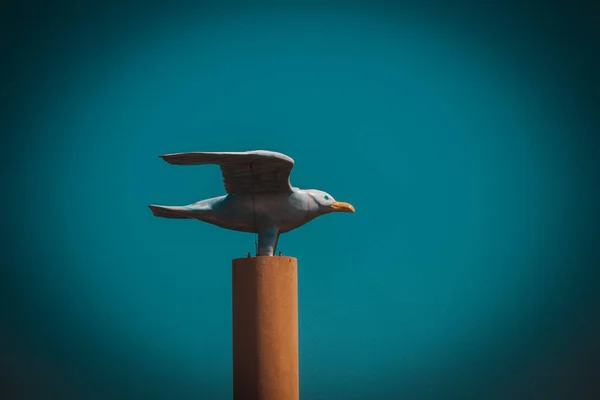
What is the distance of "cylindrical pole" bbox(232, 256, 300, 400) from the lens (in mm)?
14375

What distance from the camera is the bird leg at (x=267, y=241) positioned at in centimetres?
1541

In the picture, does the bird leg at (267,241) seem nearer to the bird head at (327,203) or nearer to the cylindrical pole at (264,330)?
the cylindrical pole at (264,330)

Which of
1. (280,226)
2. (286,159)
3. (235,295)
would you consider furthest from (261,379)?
(286,159)

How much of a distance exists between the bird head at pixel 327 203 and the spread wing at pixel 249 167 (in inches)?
29.0

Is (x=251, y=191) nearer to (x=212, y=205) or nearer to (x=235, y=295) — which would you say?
(x=212, y=205)

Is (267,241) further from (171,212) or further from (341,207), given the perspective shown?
(171,212)

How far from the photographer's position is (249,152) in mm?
14328

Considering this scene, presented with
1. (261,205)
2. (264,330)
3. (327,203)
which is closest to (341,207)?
(327,203)

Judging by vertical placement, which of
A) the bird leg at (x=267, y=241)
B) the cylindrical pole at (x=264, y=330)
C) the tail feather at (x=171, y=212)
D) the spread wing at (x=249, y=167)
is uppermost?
the spread wing at (x=249, y=167)

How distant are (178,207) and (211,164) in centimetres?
163

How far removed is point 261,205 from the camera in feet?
50.6

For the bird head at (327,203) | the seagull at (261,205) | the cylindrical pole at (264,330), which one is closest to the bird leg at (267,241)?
the seagull at (261,205)

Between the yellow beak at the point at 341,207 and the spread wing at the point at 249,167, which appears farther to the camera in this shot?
the yellow beak at the point at 341,207

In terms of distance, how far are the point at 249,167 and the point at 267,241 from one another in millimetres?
1571
